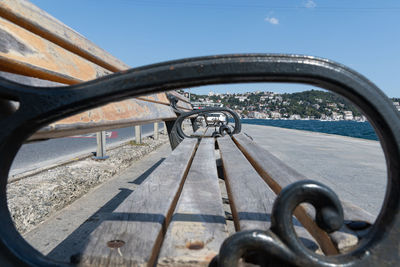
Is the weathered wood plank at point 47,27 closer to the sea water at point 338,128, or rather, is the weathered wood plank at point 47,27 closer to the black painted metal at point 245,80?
the black painted metal at point 245,80

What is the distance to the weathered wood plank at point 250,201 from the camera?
71cm

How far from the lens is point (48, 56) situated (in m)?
0.89

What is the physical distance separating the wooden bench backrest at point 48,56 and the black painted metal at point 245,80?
0.51ft

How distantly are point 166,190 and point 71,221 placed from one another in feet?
4.35

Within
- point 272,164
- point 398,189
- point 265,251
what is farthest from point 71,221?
point 398,189

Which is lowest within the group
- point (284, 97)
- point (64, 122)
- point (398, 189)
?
point (398, 189)

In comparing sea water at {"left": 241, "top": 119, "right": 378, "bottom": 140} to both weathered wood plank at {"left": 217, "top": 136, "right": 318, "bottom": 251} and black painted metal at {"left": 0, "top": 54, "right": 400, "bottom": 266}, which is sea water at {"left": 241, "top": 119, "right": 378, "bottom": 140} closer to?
weathered wood plank at {"left": 217, "top": 136, "right": 318, "bottom": 251}

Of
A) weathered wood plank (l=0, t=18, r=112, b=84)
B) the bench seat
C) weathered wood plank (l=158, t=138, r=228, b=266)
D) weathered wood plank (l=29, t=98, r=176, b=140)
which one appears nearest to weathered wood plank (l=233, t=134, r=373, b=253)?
the bench seat

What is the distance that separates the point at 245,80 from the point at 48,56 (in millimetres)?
658

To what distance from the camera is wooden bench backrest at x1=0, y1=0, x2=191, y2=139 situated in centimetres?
74

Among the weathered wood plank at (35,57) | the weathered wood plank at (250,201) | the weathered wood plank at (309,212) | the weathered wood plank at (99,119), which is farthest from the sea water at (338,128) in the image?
the weathered wood plank at (35,57)

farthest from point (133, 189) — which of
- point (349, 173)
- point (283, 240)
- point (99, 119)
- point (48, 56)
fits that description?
point (349, 173)

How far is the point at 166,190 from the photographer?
100 cm

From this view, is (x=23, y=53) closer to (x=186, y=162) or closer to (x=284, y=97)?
(x=186, y=162)
